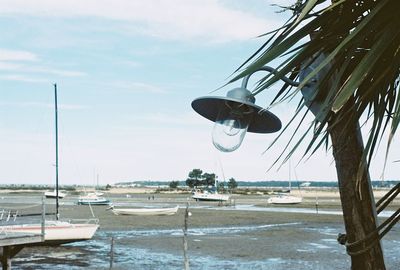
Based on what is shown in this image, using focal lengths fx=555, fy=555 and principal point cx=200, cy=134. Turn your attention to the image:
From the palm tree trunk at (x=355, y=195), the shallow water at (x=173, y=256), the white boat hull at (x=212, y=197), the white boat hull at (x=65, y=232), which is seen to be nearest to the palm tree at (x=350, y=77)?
the palm tree trunk at (x=355, y=195)

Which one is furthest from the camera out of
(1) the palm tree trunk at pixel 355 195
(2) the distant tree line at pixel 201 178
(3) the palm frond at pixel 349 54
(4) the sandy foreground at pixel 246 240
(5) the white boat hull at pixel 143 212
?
(2) the distant tree line at pixel 201 178

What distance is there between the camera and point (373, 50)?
196 centimetres

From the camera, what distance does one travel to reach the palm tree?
1.99 m

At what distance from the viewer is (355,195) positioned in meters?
2.93

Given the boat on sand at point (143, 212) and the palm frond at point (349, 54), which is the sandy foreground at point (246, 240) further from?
the palm frond at point (349, 54)

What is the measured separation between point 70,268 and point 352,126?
16.3 metres

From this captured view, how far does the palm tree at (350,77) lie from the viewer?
6.53 ft

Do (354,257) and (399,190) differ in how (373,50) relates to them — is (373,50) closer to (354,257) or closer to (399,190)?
(399,190)

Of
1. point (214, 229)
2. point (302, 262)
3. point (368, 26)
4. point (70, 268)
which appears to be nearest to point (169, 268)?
point (70, 268)

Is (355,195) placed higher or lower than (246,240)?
higher

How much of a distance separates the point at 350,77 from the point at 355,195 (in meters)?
1.10

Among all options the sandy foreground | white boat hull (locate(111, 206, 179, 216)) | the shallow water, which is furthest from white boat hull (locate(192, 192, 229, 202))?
the shallow water

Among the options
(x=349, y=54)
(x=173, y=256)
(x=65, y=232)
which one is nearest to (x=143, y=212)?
(x=65, y=232)

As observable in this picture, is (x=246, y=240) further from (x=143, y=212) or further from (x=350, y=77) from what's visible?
(x=350, y=77)
